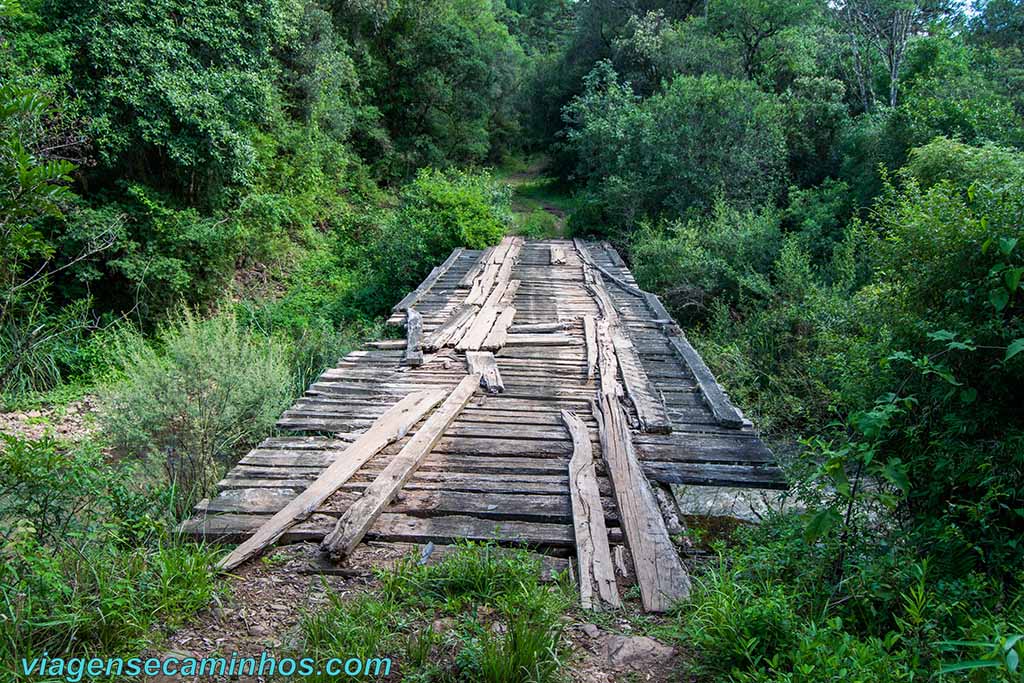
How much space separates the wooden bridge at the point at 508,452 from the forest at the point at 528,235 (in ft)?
1.22

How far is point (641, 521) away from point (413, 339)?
3.79 metres

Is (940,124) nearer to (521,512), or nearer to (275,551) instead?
(521,512)

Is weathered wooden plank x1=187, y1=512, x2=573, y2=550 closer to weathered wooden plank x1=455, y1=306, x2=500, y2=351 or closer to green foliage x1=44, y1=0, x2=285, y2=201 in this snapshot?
weathered wooden plank x1=455, y1=306, x2=500, y2=351

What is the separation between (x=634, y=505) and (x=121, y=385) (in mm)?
5521

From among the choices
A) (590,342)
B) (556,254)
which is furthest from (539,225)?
(590,342)

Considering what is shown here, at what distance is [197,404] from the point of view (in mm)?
5699

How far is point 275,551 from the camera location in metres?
3.16

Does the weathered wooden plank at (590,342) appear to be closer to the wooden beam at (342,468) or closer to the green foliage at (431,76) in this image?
the wooden beam at (342,468)

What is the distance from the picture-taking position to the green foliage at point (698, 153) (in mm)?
14281

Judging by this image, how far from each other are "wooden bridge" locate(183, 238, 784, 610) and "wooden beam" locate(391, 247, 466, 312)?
2.35ft

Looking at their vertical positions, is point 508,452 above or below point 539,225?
below

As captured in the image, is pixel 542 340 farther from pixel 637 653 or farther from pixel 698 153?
pixel 698 153

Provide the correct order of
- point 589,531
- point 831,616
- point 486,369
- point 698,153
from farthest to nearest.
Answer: point 698,153, point 486,369, point 589,531, point 831,616

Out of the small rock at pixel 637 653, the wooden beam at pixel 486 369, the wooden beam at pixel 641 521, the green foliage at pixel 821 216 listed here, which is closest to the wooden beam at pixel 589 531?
the wooden beam at pixel 641 521
